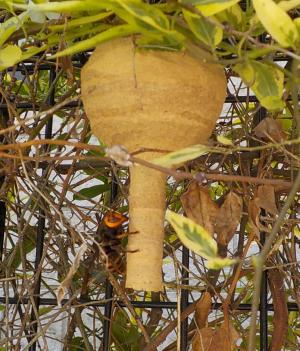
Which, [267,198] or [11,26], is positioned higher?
[11,26]

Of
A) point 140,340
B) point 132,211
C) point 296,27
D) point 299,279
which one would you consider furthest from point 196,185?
point 140,340

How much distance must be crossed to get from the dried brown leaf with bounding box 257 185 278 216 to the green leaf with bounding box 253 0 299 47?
260 mm

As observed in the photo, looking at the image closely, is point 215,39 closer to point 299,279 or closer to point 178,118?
point 178,118

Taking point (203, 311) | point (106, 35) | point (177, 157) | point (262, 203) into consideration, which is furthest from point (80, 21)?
point (203, 311)

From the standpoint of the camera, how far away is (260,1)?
1.61ft

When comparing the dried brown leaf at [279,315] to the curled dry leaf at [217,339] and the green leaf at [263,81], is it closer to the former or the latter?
the curled dry leaf at [217,339]

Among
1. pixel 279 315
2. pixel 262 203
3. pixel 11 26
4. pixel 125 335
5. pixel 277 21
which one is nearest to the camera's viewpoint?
pixel 277 21

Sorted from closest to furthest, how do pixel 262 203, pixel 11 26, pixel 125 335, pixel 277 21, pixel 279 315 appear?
pixel 277 21
pixel 11 26
pixel 262 203
pixel 279 315
pixel 125 335

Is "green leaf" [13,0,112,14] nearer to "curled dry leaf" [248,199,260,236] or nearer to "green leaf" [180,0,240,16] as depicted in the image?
"green leaf" [180,0,240,16]

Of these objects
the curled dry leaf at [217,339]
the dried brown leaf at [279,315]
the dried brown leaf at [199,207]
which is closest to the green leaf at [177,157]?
the dried brown leaf at [199,207]

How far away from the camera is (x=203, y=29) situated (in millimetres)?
542

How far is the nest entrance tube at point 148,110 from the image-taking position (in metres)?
0.58

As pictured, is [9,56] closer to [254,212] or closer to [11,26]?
[11,26]

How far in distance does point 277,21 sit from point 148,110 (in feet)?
0.43
